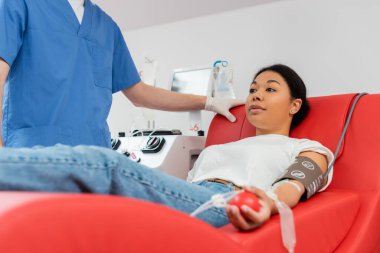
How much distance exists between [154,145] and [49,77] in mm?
591

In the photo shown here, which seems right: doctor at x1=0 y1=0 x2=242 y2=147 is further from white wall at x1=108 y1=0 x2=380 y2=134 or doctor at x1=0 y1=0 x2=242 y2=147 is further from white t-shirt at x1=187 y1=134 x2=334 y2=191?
white wall at x1=108 y1=0 x2=380 y2=134

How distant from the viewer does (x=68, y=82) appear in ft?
4.36

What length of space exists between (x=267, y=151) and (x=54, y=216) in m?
0.86

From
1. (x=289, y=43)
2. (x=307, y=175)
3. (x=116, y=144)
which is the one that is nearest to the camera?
(x=307, y=175)

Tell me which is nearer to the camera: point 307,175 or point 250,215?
point 250,215

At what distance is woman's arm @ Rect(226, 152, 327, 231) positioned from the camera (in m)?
0.74

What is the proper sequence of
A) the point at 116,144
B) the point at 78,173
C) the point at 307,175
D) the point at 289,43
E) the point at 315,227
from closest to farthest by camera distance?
the point at 78,173 < the point at 315,227 < the point at 307,175 < the point at 116,144 < the point at 289,43

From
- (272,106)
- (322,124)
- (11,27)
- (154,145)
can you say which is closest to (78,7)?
(11,27)

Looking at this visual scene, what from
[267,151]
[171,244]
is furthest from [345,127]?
[171,244]

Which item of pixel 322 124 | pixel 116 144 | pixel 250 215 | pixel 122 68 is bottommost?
pixel 116 144

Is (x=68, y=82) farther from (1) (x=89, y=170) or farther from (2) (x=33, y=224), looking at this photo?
(2) (x=33, y=224)

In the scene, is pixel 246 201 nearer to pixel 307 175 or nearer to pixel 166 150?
pixel 307 175

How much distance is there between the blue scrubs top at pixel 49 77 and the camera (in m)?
1.26

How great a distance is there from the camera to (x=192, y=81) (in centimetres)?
206
